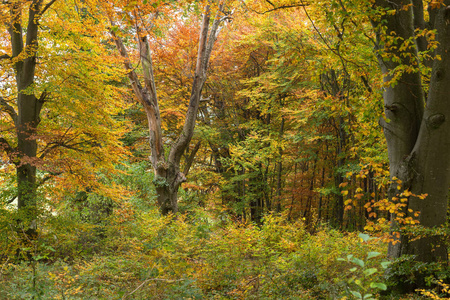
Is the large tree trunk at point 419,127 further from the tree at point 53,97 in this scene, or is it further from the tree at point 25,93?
the tree at point 25,93

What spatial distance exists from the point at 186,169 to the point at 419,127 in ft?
32.1

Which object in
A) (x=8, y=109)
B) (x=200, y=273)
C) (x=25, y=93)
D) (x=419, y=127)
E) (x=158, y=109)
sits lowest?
(x=200, y=273)

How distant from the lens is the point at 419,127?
3.80 meters

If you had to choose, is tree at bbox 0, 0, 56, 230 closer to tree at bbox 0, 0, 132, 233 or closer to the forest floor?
tree at bbox 0, 0, 132, 233

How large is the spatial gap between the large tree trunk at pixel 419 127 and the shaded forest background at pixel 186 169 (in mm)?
200

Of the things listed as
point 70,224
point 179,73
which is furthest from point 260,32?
point 70,224

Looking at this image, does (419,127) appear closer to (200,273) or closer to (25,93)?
(200,273)

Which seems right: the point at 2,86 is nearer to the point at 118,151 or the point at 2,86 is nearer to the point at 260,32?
Result: the point at 118,151

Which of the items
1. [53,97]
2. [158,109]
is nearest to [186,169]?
[158,109]

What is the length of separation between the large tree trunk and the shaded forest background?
0.66 ft

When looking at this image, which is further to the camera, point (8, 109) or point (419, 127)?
point (8, 109)

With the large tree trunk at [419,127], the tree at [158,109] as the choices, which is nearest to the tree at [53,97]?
the tree at [158,109]

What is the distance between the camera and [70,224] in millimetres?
6219

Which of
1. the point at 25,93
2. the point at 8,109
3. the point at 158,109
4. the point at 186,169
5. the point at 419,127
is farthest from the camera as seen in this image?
the point at 186,169
